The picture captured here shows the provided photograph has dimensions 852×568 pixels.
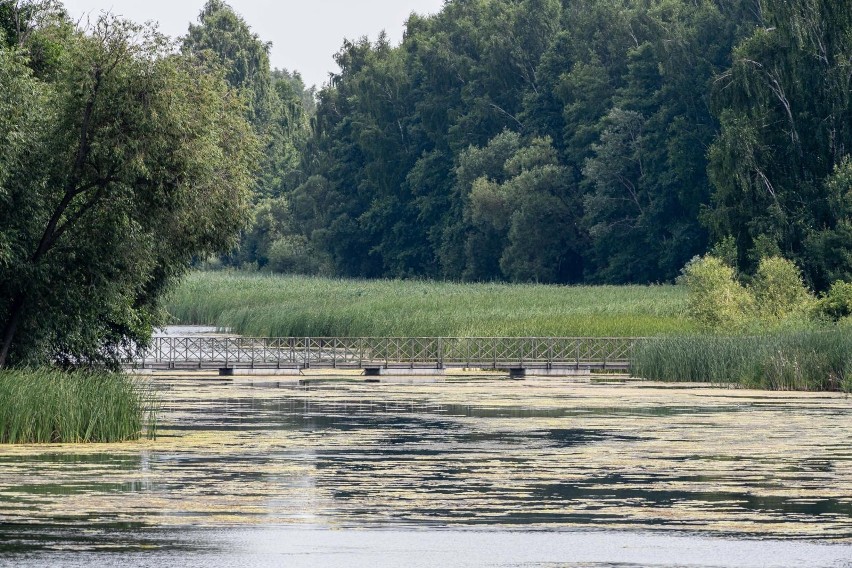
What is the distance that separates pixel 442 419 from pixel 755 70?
109 feet

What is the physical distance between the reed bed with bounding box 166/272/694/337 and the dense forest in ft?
14.9

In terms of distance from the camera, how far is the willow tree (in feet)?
97.7

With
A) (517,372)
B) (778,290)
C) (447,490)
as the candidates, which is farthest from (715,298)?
(447,490)

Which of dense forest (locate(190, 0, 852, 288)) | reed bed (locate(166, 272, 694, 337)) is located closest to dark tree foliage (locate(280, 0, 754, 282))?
dense forest (locate(190, 0, 852, 288))

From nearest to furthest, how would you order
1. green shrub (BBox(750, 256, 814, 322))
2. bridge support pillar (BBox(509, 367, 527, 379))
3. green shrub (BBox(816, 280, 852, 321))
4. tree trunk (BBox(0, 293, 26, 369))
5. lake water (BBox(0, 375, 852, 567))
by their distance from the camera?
lake water (BBox(0, 375, 852, 567)) → tree trunk (BBox(0, 293, 26, 369)) → green shrub (BBox(816, 280, 852, 321)) → bridge support pillar (BBox(509, 367, 527, 379)) → green shrub (BBox(750, 256, 814, 322))

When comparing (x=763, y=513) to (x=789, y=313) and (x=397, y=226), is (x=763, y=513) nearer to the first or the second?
(x=789, y=313)

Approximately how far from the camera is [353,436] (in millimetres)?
28547

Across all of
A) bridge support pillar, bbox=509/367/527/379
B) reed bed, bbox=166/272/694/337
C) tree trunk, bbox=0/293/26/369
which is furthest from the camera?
reed bed, bbox=166/272/694/337

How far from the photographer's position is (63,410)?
2609cm

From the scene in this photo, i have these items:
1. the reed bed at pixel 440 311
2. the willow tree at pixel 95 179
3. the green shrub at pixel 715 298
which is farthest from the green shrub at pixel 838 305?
the willow tree at pixel 95 179

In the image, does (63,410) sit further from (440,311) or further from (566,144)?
(566,144)

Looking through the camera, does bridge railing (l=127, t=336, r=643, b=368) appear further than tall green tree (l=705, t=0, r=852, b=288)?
No

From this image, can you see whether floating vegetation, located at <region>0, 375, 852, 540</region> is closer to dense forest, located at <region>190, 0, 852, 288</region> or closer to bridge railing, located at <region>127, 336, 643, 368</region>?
bridge railing, located at <region>127, 336, 643, 368</region>

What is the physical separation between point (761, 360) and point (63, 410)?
20.7 meters
